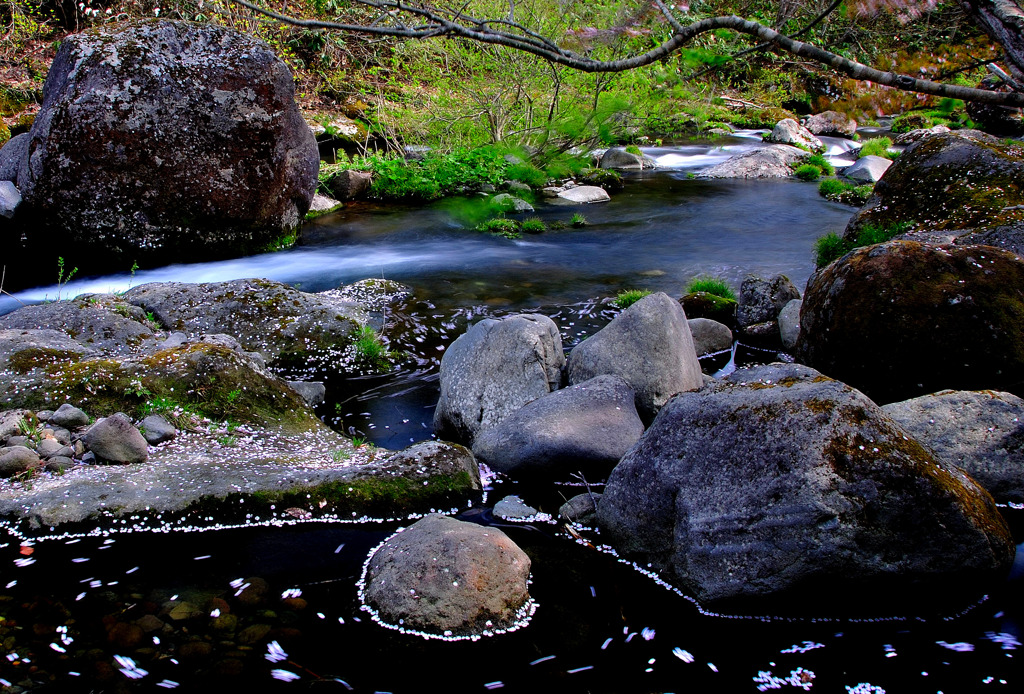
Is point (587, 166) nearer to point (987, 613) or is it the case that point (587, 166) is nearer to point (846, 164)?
point (846, 164)

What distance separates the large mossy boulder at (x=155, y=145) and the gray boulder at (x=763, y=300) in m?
7.02

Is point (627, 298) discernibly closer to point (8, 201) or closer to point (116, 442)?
point (116, 442)

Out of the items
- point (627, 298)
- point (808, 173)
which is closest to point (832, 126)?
point (808, 173)

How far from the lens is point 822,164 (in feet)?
64.8

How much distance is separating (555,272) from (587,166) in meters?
8.61

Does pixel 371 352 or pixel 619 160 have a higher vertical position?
pixel 619 160

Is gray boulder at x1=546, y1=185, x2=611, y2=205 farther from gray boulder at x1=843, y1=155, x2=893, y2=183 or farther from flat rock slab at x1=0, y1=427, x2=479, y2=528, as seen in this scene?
flat rock slab at x1=0, y1=427, x2=479, y2=528

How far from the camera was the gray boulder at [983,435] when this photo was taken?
16.0ft

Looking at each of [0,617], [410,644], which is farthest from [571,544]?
[0,617]

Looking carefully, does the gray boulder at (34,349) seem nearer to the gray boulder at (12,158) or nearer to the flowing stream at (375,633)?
the flowing stream at (375,633)

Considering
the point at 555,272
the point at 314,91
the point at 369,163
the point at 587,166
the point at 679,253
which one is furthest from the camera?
the point at 314,91

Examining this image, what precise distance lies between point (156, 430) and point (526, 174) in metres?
12.5

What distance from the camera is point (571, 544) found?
452cm

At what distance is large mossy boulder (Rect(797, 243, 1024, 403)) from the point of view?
5.76 m
